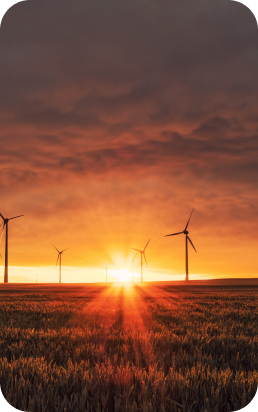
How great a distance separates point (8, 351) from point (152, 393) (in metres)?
4.89

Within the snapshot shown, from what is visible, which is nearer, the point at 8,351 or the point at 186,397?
the point at 186,397

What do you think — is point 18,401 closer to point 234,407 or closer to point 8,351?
point 234,407

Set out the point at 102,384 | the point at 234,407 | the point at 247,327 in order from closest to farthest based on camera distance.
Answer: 1. the point at 234,407
2. the point at 102,384
3. the point at 247,327

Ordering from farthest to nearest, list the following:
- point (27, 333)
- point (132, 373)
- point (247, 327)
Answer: point (247, 327) < point (27, 333) < point (132, 373)

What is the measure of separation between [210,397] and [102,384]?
171cm

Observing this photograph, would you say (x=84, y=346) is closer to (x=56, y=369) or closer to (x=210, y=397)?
(x=56, y=369)

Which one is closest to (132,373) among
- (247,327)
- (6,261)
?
(247,327)

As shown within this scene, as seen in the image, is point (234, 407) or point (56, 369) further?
point (56, 369)

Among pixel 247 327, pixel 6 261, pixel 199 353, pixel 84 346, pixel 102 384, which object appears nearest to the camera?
pixel 102 384

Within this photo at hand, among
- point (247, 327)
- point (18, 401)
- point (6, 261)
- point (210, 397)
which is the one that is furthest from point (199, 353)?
point (6, 261)

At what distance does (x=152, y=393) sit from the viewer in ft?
17.4

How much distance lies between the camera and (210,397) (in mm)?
5141

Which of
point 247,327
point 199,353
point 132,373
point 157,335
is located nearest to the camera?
point 132,373

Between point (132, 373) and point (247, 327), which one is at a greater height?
point (132, 373)
